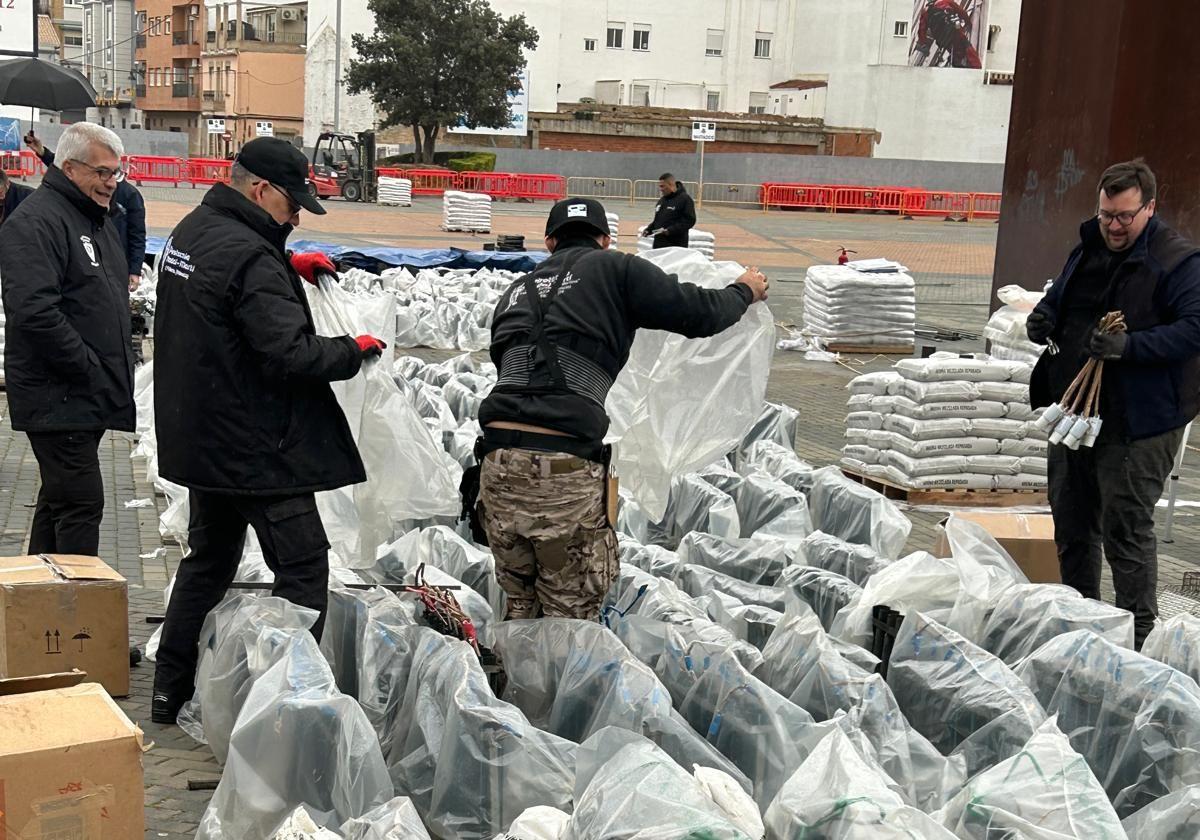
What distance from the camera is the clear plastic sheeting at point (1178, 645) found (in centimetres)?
371

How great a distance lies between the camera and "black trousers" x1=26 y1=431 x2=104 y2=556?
434 centimetres

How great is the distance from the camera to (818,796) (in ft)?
8.70

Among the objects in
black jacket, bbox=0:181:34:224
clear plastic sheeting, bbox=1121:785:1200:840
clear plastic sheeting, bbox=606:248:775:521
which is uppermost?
black jacket, bbox=0:181:34:224

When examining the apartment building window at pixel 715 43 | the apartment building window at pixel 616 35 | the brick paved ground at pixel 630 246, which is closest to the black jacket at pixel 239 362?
the brick paved ground at pixel 630 246

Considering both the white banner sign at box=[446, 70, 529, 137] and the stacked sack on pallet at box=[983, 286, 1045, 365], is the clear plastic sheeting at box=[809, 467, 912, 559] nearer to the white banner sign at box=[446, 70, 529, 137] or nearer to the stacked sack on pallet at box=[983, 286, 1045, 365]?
the stacked sack on pallet at box=[983, 286, 1045, 365]

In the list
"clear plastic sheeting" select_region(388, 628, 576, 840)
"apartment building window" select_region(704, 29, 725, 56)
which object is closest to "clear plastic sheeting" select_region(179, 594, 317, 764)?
"clear plastic sheeting" select_region(388, 628, 576, 840)

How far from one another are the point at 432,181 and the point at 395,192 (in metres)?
6.12

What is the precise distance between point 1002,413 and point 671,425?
3643mm

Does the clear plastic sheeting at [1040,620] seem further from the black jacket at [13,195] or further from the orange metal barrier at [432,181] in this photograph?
the orange metal barrier at [432,181]

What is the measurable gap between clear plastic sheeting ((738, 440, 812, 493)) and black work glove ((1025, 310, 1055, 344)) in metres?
1.49

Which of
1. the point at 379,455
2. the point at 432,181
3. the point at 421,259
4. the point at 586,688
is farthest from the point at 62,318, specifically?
the point at 432,181

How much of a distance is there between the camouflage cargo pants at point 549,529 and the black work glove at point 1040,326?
191 centimetres

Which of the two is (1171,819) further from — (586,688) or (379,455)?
(379,455)

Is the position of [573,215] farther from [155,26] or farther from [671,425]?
[155,26]
